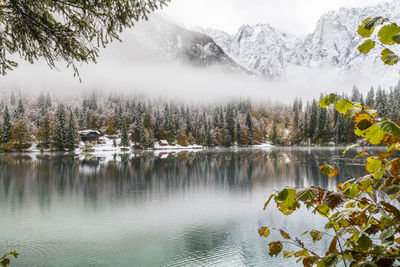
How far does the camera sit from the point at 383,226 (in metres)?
1.38

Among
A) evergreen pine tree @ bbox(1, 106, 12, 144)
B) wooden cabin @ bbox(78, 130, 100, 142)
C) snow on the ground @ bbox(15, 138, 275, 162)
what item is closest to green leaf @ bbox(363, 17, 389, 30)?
snow on the ground @ bbox(15, 138, 275, 162)

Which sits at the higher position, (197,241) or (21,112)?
(21,112)

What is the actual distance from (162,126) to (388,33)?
379 ft

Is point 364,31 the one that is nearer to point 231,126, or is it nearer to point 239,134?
point 239,134

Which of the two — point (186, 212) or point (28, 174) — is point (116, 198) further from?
point (28, 174)

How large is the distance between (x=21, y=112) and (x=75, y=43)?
389ft

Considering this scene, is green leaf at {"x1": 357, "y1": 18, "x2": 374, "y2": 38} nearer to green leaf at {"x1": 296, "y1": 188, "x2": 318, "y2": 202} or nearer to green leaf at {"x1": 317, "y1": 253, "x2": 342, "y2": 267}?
green leaf at {"x1": 296, "y1": 188, "x2": 318, "y2": 202}

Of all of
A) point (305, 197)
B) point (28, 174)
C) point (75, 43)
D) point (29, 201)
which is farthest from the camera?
point (28, 174)

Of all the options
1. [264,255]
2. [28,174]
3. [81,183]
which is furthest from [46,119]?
[264,255]

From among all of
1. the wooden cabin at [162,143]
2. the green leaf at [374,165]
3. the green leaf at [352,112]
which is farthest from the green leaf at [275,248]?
the wooden cabin at [162,143]

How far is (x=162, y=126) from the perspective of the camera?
115688 millimetres

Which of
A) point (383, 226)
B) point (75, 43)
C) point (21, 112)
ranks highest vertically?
point (21, 112)

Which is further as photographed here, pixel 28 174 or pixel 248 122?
pixel 248 122

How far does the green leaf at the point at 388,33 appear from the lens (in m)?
1.31
